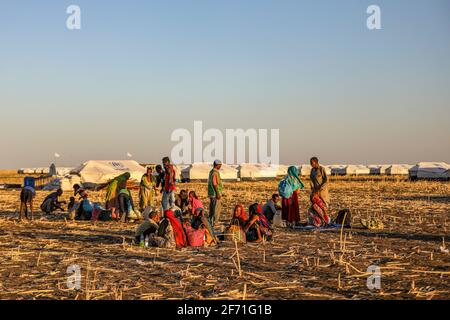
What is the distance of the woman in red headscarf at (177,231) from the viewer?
1025 cm

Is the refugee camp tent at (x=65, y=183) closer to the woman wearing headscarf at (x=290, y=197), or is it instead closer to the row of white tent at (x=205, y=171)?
the row of white tent at (x=205, y=171)

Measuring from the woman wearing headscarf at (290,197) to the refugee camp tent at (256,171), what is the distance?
53.2 metres

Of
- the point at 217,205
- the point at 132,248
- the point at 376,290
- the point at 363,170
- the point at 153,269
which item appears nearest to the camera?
the point at 376,290

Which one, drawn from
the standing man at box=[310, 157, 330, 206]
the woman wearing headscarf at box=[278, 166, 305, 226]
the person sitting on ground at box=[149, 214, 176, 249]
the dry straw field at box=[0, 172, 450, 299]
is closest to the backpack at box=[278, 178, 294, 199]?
the woman wearing headscarf at box=[278, 166, 305, 226]

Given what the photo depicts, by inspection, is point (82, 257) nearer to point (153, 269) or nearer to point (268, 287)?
point (153, 269)

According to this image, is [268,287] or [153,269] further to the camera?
[153,269]

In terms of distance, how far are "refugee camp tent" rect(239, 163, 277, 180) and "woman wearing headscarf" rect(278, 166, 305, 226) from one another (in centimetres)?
5315

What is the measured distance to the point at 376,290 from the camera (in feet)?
21.8

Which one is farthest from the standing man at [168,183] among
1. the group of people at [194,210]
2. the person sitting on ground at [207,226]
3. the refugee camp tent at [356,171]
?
the refugee camp tent at [356,171]

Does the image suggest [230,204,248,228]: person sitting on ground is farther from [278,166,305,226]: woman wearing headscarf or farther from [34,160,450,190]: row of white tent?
[34,160,450,190]: row of white tent

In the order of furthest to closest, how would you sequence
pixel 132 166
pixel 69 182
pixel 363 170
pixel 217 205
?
pixel 363 170 < pixel 132 166 < pixel 69 182 < pixel 217 205

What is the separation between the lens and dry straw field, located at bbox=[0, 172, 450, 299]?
664 centimetres
